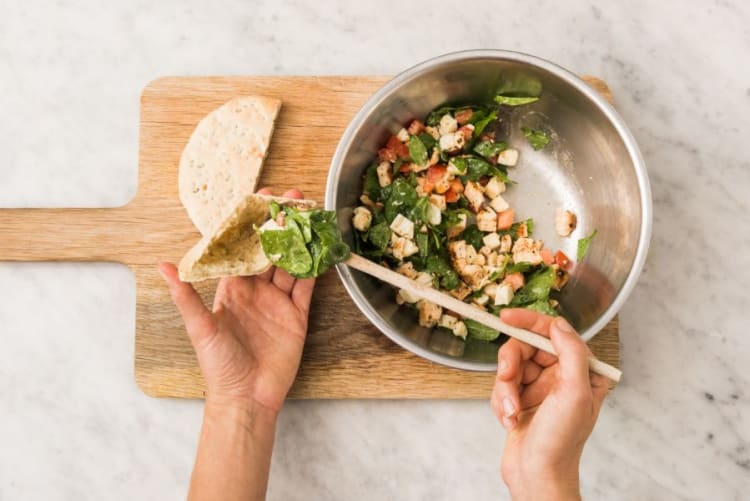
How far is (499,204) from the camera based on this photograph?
2.70 metres

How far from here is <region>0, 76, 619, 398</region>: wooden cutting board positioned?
8.79 feet

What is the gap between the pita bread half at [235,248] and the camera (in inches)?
86.4

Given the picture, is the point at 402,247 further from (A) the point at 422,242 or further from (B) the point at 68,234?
(B) the point at 68,234

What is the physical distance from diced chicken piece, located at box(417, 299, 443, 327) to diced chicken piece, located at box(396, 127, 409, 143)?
0.67m

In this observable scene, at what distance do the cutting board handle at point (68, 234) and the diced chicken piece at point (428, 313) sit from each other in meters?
1.24

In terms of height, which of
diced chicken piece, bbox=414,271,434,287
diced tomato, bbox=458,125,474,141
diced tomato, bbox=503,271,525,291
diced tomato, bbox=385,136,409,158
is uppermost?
diced tomato, bbox=458,125,474,141

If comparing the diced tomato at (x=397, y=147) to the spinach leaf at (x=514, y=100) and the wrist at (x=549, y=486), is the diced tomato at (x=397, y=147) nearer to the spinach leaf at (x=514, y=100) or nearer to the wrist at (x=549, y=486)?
the spinach leaf at (x=514, y=100)

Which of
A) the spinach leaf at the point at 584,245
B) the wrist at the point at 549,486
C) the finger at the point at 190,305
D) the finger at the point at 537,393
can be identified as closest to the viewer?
the wrist at the point at 549,486

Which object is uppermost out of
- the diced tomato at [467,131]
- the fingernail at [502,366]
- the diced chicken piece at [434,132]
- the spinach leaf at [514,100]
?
the spinach leaf at [514,100]

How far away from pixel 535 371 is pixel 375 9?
1759 mm

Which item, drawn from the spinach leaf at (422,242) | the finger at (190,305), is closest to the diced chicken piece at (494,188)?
the spinach leaf at (422,242)

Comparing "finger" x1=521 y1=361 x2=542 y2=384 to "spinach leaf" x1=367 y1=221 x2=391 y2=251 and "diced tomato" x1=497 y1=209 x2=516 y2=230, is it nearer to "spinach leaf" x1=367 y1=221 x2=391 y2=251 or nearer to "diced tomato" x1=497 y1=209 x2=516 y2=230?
"diced tomato" x1=497 y1=209 x2=516 y2=230

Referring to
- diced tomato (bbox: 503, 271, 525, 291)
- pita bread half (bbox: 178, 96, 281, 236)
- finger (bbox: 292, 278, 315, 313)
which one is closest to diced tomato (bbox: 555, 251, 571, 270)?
diced tomato (bbox: 503, 271, 525, 291)

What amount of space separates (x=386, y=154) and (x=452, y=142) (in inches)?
10.8
